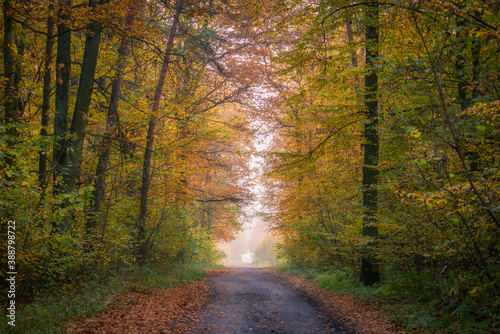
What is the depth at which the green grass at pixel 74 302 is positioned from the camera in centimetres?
481

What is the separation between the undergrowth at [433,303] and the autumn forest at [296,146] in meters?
0.04

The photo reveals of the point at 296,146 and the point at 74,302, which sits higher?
the point at 296,146

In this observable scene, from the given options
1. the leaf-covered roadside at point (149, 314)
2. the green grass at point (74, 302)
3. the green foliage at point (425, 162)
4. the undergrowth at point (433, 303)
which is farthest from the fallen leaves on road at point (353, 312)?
the green grass at point (74, 302)

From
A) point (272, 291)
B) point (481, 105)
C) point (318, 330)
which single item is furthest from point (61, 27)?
point (272, 291)

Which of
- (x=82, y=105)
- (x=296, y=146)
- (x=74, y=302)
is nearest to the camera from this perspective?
(x=74, y=302)

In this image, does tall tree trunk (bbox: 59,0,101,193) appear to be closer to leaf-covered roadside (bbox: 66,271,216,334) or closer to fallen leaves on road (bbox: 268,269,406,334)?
leaf-covered roadside (bbox: 66,271,216,334)

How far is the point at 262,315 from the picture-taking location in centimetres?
779

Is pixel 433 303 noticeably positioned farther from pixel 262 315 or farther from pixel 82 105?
pixel 82 105

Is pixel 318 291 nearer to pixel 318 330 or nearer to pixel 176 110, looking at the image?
pixel 318 330

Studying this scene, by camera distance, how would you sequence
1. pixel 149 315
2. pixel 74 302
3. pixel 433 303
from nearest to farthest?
pixel 433 303 < pixel 74 302 < pixel 149 315

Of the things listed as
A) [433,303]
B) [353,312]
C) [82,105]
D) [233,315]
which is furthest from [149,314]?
[433,303]

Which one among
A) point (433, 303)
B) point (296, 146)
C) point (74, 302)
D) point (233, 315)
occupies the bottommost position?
point (233, 315)

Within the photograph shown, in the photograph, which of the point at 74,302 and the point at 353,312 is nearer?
the point at 74,302

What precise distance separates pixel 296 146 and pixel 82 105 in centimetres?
979
